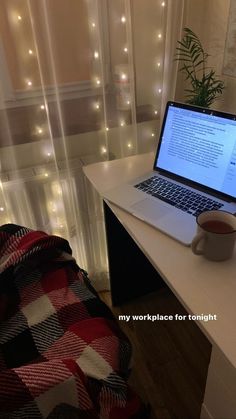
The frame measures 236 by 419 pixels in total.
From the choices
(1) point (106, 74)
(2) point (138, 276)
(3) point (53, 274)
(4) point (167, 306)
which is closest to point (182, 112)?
(1) point (106, 74)

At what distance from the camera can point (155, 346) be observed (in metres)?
1.44

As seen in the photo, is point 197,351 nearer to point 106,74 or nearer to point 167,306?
point 167,306

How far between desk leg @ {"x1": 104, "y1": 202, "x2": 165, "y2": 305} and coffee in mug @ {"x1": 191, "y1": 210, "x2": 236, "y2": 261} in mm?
534

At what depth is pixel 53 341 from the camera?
708 millimetres

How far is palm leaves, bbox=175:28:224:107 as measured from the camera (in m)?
1.16

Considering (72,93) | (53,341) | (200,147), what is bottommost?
(53,341)

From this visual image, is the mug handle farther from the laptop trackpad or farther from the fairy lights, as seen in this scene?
the fairy lights

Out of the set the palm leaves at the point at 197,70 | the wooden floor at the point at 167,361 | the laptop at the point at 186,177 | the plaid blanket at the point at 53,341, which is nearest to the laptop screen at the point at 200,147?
the laptop at the point at 186,177

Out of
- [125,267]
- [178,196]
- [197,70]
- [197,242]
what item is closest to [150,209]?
[178,196]

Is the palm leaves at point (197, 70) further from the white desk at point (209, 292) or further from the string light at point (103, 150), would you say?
the white desk at point (209, 292)

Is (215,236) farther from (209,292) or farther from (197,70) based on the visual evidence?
(197,70)

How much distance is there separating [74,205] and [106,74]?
561 mm

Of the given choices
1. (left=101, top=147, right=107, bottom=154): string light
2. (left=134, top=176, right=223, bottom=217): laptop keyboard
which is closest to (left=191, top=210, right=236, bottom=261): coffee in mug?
(left=134, top=176, right=223, bottom=217): laptop keyboard

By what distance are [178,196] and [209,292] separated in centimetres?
40
